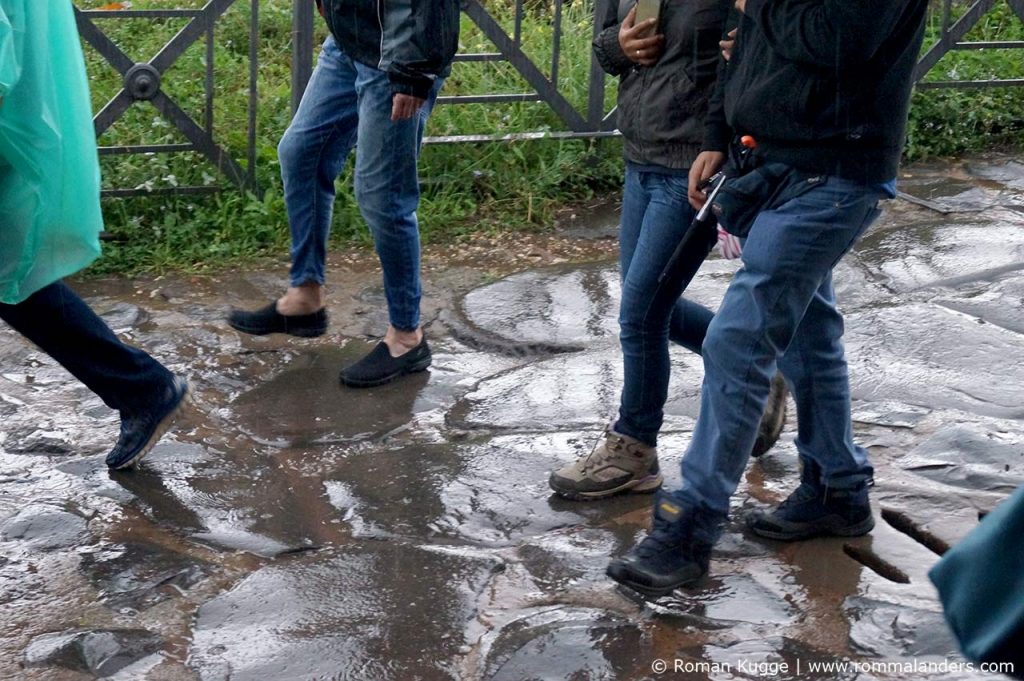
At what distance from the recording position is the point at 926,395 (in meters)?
4.22

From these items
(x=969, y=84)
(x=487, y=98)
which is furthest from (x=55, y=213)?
(x=969, y=84)

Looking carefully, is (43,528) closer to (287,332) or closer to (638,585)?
(287,332)

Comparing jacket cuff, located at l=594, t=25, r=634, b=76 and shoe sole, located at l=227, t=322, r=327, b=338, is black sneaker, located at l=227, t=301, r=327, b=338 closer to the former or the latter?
shoe sole, located at l=227, t=322, r=327, b=338

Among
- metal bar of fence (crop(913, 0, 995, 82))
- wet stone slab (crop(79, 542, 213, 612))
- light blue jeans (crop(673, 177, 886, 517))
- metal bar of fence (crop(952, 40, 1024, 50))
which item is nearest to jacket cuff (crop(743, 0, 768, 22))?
light blue jeans (crop(673, 177, 886, 517))

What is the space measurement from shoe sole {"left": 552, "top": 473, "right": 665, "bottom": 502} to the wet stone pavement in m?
0.03

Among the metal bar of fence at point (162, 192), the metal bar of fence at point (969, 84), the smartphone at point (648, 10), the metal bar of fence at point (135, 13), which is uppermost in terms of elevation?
the smartphone at point (648, 10)

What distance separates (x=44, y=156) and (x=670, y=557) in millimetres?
1891

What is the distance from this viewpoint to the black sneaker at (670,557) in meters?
3.04

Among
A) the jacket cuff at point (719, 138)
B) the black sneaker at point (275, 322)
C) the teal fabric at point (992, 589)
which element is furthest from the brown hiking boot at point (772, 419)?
the teal fabric at point (992, 589)

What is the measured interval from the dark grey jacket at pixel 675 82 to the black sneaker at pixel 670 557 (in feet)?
2.88

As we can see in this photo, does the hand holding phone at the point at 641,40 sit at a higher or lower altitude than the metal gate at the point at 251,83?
higher

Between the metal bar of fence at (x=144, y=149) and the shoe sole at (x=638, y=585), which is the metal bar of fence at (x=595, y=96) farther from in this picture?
the shoe sole at (x=638, y=585)

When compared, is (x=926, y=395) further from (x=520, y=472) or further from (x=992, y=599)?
(x=992, y=599)

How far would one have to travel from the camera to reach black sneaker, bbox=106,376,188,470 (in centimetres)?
374
